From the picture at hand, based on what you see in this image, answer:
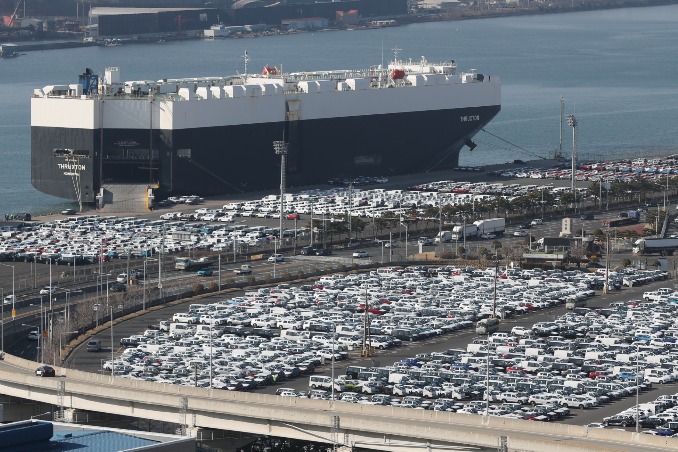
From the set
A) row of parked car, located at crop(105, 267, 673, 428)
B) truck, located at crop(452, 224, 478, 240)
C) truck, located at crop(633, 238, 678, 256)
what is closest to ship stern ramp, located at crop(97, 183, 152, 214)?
truck, located at crop(452, 224, 478, 240)

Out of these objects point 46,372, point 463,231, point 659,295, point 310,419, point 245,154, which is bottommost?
point 659,295

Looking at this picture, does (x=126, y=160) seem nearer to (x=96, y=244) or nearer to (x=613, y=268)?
(x=96, y=244)

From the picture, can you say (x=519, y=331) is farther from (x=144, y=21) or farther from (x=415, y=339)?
(x=144, y=21)

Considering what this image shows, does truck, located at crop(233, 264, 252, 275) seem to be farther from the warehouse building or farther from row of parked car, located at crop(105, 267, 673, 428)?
the warehouse building

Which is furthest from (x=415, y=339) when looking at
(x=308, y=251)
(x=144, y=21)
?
→ (x=144, y=21)

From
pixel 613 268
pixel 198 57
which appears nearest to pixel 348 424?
pixel 613 268

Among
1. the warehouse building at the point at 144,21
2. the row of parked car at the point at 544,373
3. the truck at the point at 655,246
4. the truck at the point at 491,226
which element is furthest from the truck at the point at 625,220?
the warehouse building at the point at 144,21
